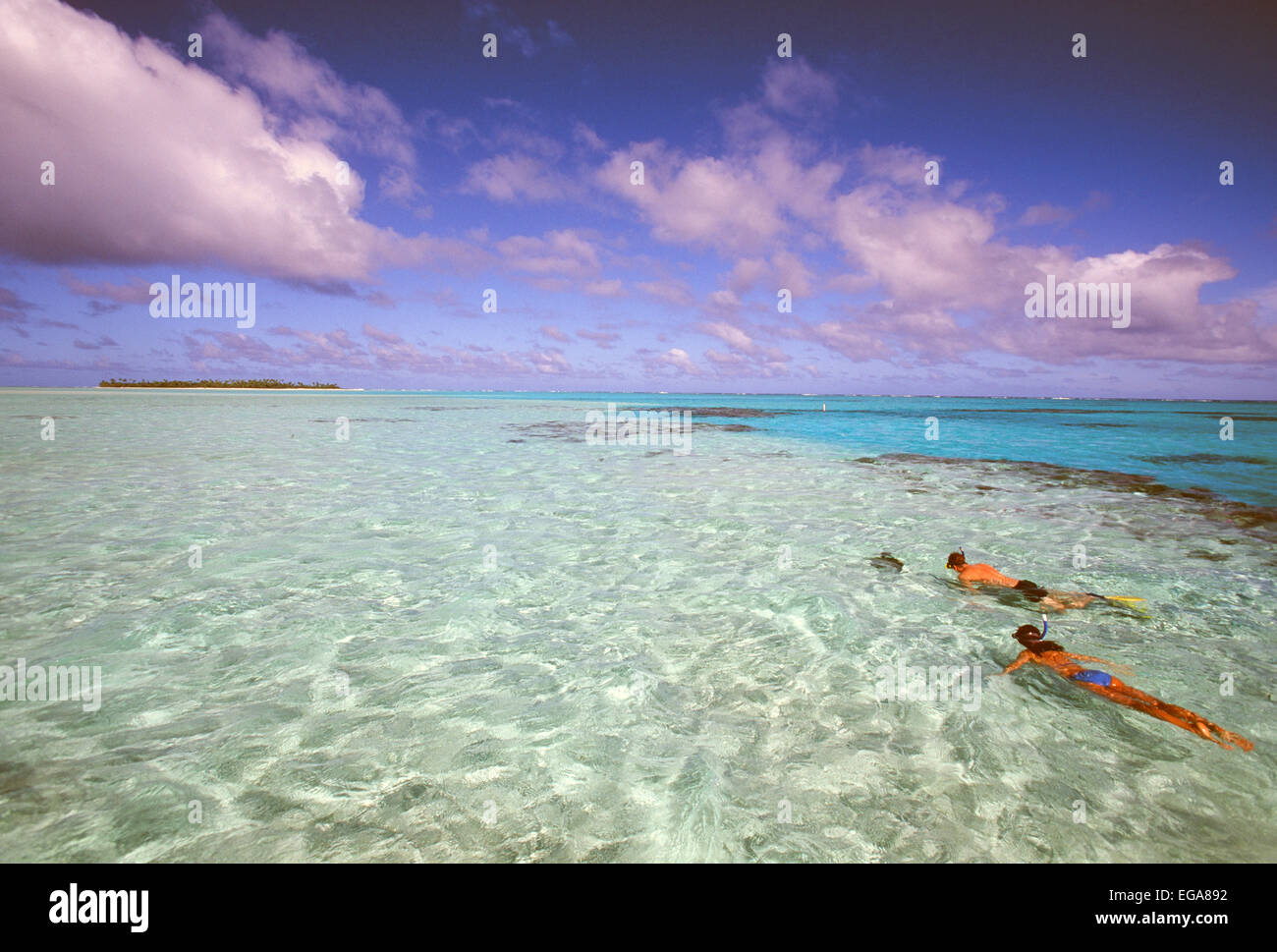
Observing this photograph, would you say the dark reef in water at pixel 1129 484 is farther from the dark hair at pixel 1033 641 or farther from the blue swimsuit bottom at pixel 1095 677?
the blue swimsuit bottom at pixel 1095 677

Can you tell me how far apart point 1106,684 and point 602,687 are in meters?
4.40

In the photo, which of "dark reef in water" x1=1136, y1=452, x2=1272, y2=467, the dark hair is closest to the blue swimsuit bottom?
the dark hair

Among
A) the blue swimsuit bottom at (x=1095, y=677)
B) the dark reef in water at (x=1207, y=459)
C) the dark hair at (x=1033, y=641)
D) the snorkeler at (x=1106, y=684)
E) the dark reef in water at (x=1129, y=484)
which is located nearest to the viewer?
the snorkeler at (x=1106, y=684)

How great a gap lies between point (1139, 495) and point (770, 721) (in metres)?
16.0

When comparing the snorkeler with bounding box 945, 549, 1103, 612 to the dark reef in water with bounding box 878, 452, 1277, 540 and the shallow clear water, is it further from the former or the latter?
the dark reef in water with bounding box 878, 452, 1277, 540

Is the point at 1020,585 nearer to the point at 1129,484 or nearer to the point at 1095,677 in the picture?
the point at 1095,677

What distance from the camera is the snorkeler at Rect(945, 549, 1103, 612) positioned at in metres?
6.46

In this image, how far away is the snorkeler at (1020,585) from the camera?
6.46 meters

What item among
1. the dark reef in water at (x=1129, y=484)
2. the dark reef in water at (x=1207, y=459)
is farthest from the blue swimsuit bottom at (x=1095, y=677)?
the dark reef in water at (x=1207, y=459)

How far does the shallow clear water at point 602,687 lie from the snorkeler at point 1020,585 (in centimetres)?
29

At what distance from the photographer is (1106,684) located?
4.49 meters
